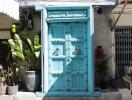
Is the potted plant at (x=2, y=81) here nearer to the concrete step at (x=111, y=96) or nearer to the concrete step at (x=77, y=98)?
the concrete step at (x=77, y=98)

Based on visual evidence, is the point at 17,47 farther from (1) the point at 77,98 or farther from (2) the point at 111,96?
(2) the point at 111,96

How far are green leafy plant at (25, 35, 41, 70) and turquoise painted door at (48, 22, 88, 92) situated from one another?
457 mm

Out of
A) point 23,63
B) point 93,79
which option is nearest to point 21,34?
point 23,63

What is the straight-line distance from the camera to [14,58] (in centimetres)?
1486

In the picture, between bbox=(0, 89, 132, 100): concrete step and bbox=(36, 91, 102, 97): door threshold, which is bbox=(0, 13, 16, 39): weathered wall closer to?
bbox=(0, 89, 132, 100): concrete step

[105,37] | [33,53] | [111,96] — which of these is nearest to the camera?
[111,96]

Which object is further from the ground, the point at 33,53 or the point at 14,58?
the point at 33,53

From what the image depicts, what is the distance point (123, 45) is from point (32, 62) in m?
3.89

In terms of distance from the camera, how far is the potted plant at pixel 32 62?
46.4 feet

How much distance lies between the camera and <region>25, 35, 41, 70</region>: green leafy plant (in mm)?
14211

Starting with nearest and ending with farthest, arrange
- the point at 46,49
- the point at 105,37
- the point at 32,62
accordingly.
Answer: the point at 46,49 → the point at 32,62 → the point at 105,37

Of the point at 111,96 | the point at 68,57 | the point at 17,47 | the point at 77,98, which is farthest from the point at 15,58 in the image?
the point at 111,96

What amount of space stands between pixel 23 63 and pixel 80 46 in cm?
235

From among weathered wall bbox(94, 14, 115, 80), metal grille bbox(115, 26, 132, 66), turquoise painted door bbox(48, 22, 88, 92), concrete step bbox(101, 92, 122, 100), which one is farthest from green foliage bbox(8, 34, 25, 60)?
metal grille bbox(115, 26, 132, 66)
